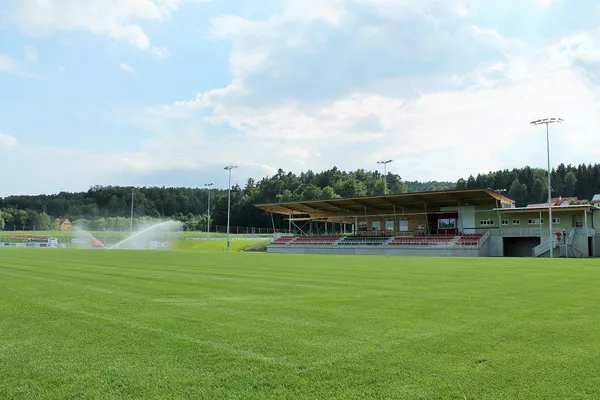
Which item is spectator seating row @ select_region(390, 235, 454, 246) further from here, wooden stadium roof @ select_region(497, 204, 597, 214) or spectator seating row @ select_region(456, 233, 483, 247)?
wooden stadium roof @ select_region(497, 204, 597, 214)

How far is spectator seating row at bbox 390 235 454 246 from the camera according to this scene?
5320cm

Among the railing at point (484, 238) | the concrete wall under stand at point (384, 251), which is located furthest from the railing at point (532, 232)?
the concrete wall under stand at point (384, 251)

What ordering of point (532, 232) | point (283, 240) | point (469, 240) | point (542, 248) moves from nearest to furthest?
point (542, 248) < point (532, 232) < point (469, 240) < point (283, 240)

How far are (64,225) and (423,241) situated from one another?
10662 centimetres

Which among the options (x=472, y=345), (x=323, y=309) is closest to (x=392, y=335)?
(x=472, y=345)

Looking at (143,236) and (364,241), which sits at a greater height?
(364,241)

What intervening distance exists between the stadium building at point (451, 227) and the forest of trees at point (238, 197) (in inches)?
2219

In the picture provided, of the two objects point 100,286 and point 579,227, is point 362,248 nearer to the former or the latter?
point 579,227

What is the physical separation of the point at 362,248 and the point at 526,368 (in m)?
52.7

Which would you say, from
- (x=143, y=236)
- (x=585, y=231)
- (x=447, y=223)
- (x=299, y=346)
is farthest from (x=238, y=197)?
(x=299, y=346)

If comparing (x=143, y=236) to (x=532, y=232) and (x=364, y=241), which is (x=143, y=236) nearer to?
(x=364, y=241)

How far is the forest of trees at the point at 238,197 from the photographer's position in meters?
126

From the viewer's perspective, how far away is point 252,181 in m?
189

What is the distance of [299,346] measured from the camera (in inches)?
232
